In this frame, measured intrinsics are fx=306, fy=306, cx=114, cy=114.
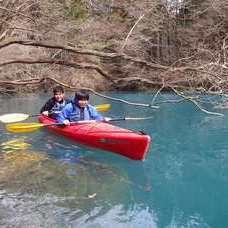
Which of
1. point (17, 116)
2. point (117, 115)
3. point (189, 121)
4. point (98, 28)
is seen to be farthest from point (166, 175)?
point (98, 28)

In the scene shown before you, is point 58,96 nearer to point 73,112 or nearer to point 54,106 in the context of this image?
point 54,106

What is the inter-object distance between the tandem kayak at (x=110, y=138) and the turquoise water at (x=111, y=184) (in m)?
0.16

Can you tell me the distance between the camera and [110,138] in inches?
217

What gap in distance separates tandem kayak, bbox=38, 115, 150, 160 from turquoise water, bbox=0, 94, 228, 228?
164 millimetres

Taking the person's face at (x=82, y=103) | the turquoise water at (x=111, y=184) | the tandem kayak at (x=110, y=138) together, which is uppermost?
the person's face at (x=82, y=103)

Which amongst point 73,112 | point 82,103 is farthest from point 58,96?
point 82,103

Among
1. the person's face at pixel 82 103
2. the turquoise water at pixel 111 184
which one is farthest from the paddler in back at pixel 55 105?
the person's face at pixel 82 103

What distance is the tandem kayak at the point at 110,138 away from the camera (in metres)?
5.20

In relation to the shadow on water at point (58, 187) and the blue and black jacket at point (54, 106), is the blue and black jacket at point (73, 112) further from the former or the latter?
the blue and black jacket at point (54, 106)

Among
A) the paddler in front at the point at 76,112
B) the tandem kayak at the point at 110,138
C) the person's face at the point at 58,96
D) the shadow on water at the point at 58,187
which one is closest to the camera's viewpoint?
the shadow on water at the point at 58,187

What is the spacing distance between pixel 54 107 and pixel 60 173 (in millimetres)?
3002

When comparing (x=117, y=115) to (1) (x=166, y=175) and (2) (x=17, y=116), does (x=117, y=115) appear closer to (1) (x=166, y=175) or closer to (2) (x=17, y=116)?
(2) (x=17, y=116)

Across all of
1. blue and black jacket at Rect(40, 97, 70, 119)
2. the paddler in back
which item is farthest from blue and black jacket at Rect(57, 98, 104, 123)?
blue and black jacket at Rect(40, 97, 70, 119)

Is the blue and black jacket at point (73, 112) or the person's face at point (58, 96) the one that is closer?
the blue and black jacket at point (73, 112)
